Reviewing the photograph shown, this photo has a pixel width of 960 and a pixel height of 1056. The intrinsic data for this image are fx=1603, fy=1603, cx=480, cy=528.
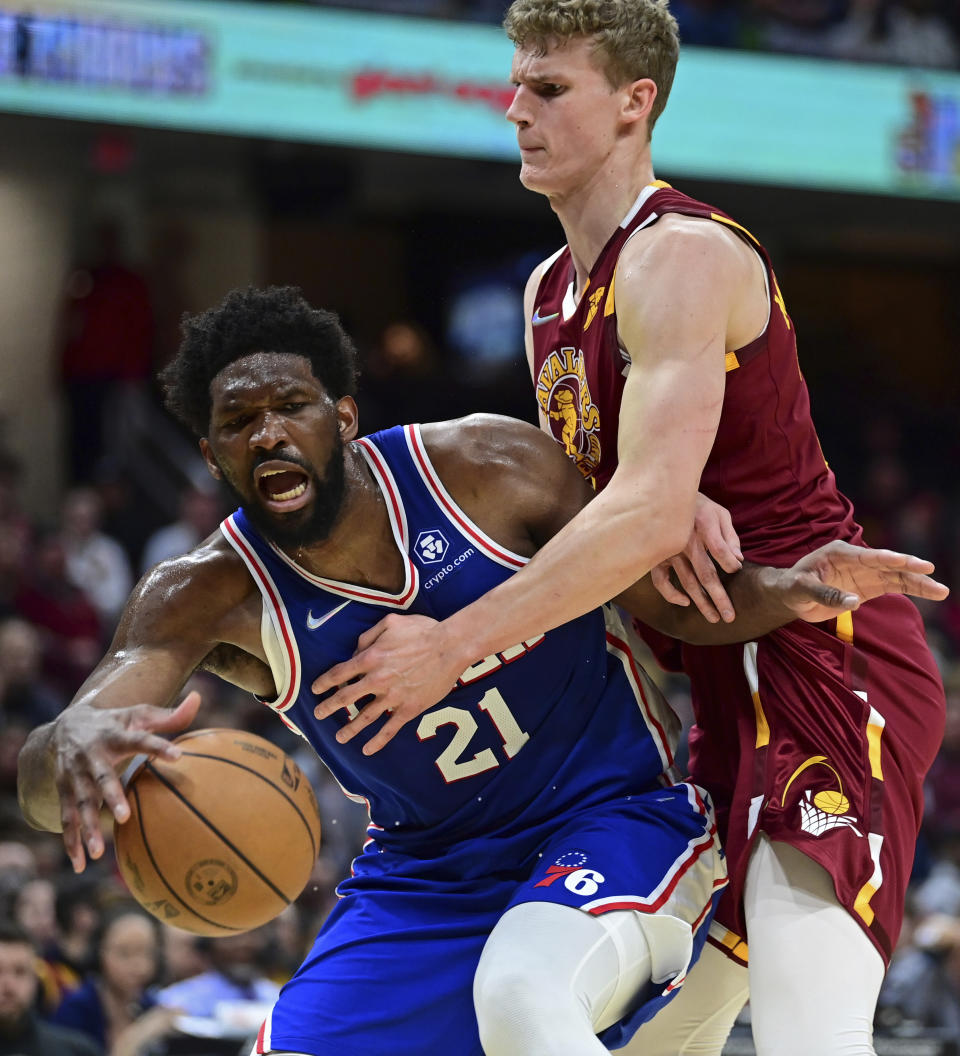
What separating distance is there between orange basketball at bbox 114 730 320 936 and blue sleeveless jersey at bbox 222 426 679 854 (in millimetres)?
217

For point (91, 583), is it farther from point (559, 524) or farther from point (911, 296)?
point (911, 296)

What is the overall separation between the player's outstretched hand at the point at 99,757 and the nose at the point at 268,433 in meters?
0.64

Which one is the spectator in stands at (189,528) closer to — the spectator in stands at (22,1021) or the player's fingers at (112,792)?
the spectator in stands at (22,1021)

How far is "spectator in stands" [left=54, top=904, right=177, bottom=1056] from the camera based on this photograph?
659 cm

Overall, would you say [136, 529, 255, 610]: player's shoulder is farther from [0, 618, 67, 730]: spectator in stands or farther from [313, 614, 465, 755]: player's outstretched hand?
[0, 618, 67, 730]: spectator in stands

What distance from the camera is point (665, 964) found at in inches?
136

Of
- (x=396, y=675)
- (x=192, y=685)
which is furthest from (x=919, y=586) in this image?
(x=192, y=685)

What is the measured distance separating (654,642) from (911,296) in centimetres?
1634

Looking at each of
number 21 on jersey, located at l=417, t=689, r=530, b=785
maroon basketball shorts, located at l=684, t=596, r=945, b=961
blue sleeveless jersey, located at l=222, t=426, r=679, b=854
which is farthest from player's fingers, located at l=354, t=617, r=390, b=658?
maroon basketball shorts, located at l=684, t=596, r=945, b=961

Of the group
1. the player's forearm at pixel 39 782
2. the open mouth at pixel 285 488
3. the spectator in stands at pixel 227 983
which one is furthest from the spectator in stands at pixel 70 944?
the open mouth at pixel 285 488

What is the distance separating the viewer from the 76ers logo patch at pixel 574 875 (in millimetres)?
3375

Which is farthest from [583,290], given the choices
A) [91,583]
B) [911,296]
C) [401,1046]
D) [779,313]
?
[911,296]

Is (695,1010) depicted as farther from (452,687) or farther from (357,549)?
(357,549)

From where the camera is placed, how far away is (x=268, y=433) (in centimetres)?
348
